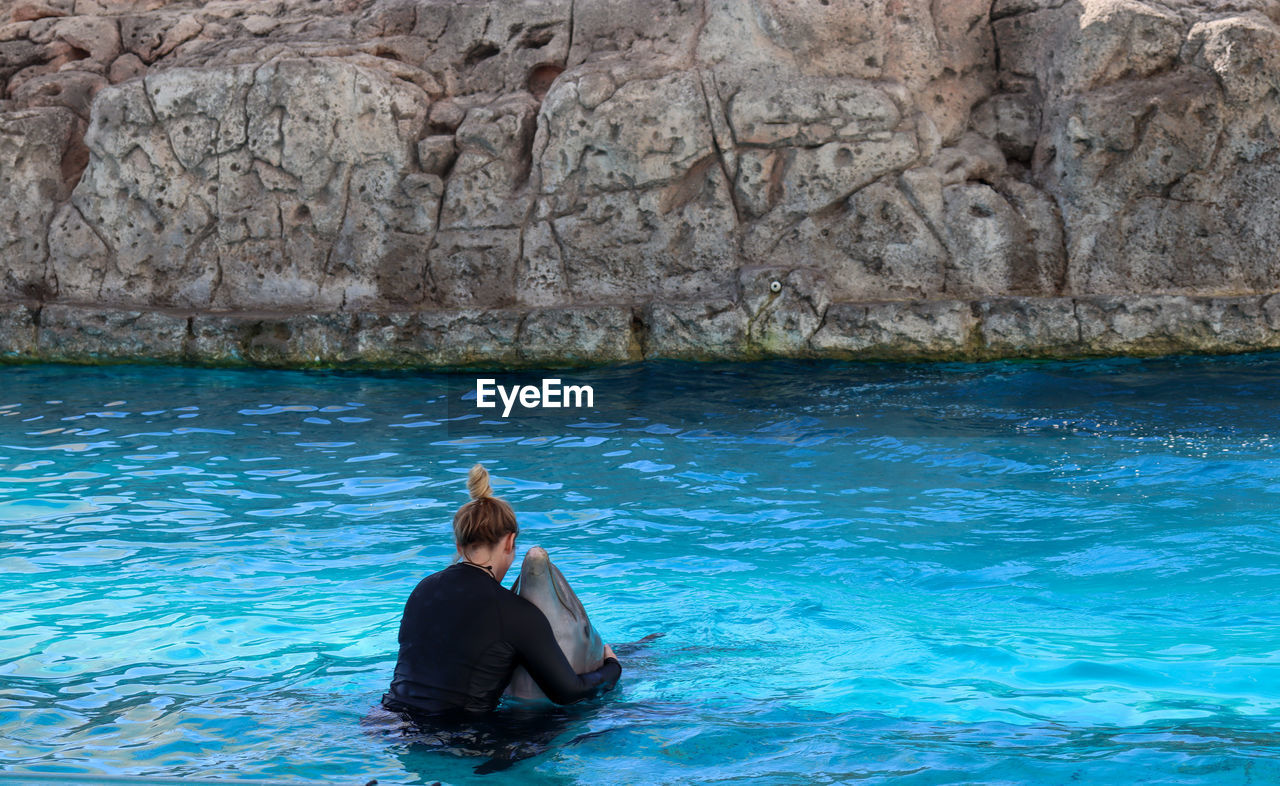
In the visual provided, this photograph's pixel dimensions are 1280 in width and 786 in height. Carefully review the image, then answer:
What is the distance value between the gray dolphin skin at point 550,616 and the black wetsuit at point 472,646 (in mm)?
128

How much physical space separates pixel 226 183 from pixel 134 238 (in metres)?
1.08

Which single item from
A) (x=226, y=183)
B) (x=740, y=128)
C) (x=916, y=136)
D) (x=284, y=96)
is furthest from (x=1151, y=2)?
(x=226, y=183)

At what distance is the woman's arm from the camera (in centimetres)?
342

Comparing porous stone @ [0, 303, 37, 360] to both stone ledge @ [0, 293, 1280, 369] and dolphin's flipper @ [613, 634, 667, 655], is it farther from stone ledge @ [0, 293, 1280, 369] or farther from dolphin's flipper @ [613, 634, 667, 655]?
dolphin's flipper @ [613, 634, 667, 655]

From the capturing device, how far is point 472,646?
340 centimetres

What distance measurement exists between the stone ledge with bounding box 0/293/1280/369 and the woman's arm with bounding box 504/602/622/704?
6.29 m

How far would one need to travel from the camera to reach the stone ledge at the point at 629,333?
9070 millimetres

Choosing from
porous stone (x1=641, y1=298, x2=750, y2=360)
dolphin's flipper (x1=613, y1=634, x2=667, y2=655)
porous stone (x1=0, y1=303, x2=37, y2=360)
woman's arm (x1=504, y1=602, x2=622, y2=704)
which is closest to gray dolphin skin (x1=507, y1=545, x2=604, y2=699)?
woman's arm (x1=504, y1=602, x2=622, y2=704)

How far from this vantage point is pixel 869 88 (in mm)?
9742

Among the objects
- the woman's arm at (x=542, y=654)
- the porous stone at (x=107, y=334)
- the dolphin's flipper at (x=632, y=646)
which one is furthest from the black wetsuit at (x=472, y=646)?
the porous stone at (x=107, y=334)

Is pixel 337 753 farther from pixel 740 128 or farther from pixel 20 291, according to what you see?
pixel 20 291

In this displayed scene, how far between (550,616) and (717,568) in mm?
1823

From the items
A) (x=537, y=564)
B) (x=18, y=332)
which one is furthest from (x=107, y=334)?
(x=537, y=564)

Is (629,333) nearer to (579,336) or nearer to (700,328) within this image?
(579,336)
